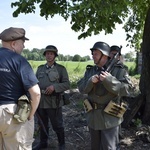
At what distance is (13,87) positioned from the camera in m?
3.49

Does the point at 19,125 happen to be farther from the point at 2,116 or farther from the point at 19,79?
the point at 19,79

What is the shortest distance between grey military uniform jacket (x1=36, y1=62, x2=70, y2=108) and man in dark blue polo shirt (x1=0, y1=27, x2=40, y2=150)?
168cm

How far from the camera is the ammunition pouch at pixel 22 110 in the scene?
3.45 meters

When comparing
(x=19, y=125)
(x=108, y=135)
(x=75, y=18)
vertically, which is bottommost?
(x=108, y=135)

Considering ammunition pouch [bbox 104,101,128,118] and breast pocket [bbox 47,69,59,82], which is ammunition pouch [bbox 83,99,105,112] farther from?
breast pocket [bbox 47,69,59,82]

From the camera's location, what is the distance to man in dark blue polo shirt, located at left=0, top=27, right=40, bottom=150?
11.2 feet

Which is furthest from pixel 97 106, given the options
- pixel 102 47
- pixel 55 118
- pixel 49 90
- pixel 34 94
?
pixel 55 118

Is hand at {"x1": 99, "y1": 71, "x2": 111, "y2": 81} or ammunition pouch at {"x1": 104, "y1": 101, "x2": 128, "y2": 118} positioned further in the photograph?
ammunition pouch at {"x1": 104, "y1": 101, "x2": 128, "y2": 118}

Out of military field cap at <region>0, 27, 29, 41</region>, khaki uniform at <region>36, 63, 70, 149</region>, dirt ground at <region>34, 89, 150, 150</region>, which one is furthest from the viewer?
dirt ground at <region>34, 89, 150, 150</region>

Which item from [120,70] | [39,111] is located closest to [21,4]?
[39,111]

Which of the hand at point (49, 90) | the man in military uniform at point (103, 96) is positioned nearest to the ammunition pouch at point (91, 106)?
the man in military uniform at point (103, 96)

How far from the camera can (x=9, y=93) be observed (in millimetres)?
3488

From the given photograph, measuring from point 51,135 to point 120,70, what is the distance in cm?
315

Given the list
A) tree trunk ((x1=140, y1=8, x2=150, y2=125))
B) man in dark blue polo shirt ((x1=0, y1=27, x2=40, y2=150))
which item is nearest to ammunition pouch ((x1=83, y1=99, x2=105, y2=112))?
man in dark blue polo shirt ((x1=0, y1=27, x2=40, y2=150))
